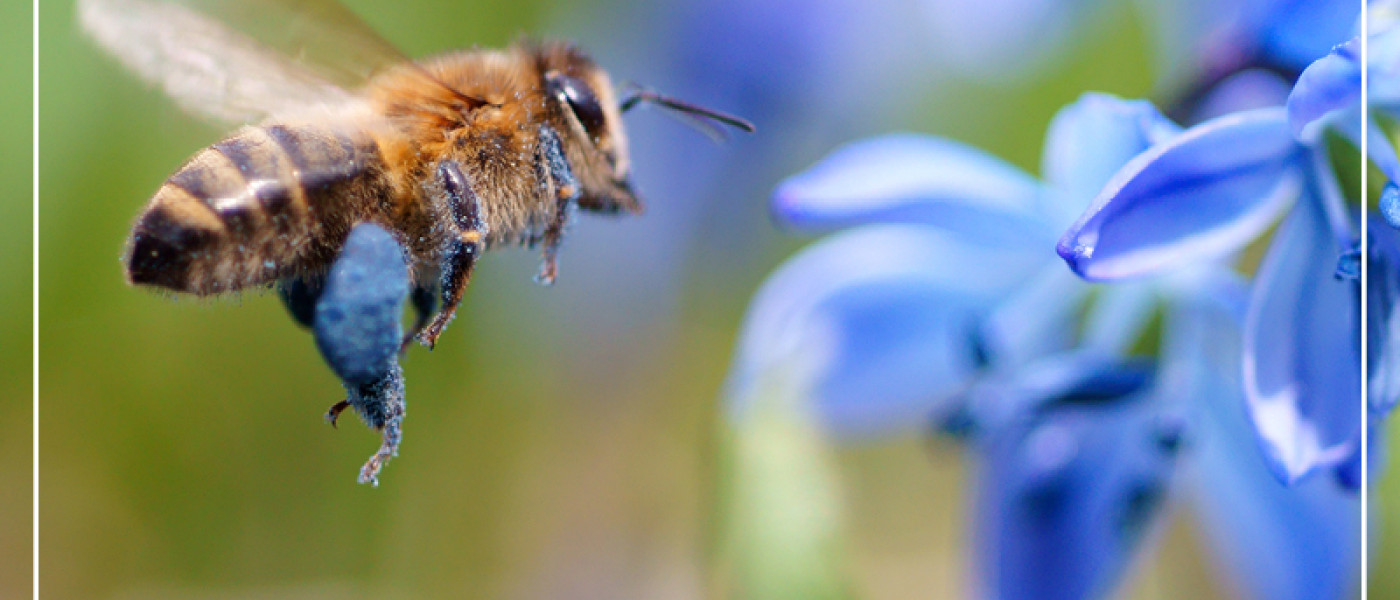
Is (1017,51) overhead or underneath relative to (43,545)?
overhead

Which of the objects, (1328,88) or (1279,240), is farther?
(1279,240)

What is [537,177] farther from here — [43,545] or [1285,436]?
[43,545]

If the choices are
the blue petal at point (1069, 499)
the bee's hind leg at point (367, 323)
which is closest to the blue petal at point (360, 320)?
the bee's hind leg at point (367, 323)

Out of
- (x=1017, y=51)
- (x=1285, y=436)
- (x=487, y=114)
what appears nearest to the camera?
(x=1285, y=436)

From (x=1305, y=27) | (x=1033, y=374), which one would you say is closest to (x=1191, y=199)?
(x=1305, y=27)

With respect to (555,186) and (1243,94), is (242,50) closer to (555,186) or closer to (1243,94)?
(555,186)

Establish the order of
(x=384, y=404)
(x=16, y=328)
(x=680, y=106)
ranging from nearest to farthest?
(x=384, y=404)
(x=680, y=106)
(x=16, y=328)

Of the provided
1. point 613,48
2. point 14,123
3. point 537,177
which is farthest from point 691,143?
point 537,177
